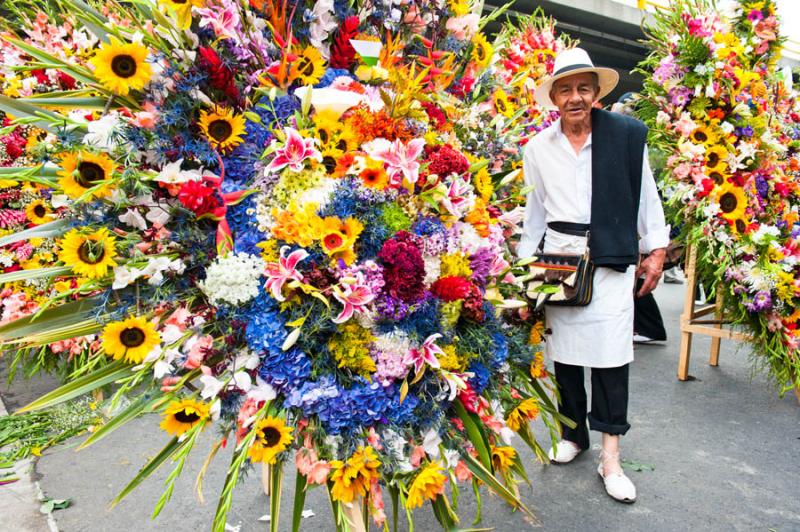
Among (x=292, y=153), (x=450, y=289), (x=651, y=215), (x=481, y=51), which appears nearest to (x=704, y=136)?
(x=651, y=215)

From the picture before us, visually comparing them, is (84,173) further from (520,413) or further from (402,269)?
(520,413)

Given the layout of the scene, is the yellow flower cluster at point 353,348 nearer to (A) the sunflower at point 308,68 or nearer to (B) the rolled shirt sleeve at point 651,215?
(A) the sunflower at point 308,68

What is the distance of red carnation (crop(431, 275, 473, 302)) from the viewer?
5.24ft

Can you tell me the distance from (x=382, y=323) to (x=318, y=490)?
4.34 feet

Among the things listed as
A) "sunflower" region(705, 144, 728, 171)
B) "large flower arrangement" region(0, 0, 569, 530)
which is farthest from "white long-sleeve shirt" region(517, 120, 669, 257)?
"sunflower" region(705, 144, 728, 171)

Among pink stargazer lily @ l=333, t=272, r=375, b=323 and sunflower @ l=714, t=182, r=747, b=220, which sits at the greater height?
sunflower @ l=714, t=182, r=747, b=220

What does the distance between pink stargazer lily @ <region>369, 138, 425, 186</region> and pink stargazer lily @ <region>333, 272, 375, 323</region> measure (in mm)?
316

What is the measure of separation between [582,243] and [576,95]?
0.63 metres

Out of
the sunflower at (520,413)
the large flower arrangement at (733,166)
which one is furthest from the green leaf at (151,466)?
the large flower arrangement at (733,166)

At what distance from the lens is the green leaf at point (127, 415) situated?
4.56 feet

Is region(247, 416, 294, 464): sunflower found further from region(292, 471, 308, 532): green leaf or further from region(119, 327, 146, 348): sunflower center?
region(119, 327, 146, 348): sunflower center

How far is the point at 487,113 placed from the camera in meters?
2.10

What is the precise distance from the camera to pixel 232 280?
1.45 m

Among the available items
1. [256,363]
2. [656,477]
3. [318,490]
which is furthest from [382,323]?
[656,477]
